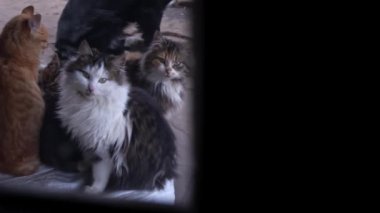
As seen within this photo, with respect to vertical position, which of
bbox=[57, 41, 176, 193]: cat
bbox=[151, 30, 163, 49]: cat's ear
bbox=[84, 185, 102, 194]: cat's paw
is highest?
bbox=[151, 30, 163, 49]: cat's ear

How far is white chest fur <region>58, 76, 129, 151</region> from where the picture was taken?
10.4ft

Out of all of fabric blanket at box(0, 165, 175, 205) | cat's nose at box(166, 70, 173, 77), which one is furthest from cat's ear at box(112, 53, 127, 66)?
fabric blanket at box(0, 165, 175, 205)

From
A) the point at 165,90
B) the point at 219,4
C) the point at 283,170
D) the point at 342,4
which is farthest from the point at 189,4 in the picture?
the point at 283,170

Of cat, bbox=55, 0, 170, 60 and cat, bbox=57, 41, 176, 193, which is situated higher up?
cat, bbox=55, 0, 170, 60

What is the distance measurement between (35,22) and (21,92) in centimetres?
38

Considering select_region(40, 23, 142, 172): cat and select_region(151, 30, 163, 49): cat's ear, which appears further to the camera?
select_region(40, 23, 142, 172): cat

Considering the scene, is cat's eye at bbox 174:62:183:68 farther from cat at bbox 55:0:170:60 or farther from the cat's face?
cat at bbox 55:0:170:60

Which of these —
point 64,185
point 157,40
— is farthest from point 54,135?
point 157,40

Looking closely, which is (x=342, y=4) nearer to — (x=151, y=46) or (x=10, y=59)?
(x=151, y=46)

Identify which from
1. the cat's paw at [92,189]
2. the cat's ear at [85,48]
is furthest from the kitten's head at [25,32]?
the cat's paw at [92,189]

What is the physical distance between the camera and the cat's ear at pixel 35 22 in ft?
10.8

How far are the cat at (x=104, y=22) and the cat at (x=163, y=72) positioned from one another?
7cm

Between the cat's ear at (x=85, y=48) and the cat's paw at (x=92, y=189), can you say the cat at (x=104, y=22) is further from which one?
the cat's paw at (x=92, y=189)

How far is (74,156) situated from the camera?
3311mm
